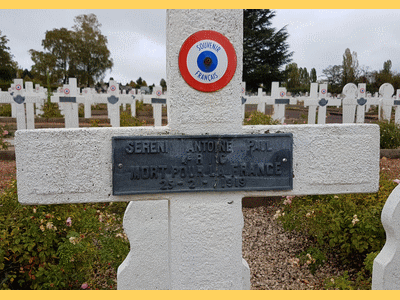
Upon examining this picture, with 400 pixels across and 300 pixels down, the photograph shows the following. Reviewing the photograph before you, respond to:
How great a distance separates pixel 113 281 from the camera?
10.6 feet

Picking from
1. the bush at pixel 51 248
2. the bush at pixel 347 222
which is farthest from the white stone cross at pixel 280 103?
the bush at pixel 51 248

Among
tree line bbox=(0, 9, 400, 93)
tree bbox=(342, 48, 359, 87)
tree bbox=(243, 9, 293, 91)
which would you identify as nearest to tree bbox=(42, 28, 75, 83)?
tree line bbox=(0, 9, 400, 93)

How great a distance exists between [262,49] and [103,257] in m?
35.9

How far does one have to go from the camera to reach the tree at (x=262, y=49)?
35844mm

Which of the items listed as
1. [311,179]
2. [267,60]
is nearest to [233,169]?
[311,179]

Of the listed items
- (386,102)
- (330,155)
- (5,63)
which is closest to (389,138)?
(386,102)

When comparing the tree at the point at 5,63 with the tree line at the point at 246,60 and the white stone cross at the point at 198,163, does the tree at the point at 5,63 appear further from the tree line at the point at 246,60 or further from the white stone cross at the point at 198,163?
the white stone cross at the point at 198,163

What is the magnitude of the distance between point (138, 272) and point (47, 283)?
743mm

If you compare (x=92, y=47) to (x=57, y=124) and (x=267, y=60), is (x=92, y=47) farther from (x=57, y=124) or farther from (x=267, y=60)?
(x=57, y=124)

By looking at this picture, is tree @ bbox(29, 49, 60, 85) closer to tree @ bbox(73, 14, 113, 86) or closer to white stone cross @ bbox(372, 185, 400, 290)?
tree @ bbox(73, 14, 113, 86)

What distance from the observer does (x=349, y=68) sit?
3559cm

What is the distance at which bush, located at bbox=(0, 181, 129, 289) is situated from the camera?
2.81 metres

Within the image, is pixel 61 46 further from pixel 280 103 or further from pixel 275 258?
pixel 275 258

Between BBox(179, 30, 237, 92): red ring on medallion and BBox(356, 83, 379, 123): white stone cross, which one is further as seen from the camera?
BBox(356, 83, 379, 123): white stone cross
